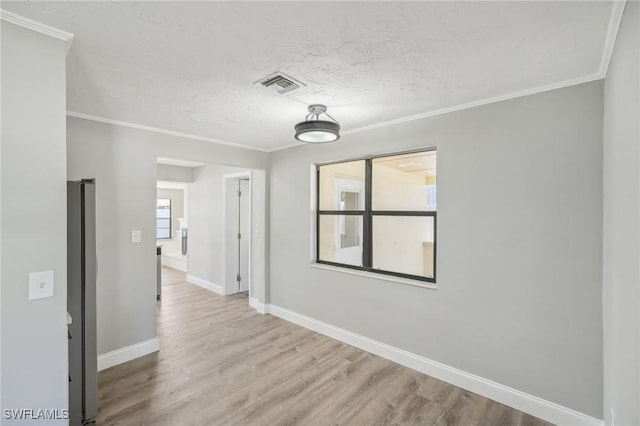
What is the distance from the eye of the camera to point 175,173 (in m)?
6.13

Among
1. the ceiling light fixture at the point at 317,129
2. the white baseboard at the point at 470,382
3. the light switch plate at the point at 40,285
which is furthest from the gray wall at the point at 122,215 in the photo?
the white baseboard at the point at 470,382

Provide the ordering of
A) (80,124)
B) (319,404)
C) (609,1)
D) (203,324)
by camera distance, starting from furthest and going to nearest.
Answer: (203,324), (80,124), (319,404), (609,1)

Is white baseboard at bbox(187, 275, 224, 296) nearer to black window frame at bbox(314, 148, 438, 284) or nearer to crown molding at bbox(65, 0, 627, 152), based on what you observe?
black window frame at bbox(314, 148, 438, 284)

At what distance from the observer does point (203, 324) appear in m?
4.12

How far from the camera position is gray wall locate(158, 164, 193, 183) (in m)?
5.98

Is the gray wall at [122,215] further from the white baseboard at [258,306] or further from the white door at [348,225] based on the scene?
the white door at [348,225]

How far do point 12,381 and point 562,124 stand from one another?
355 cm

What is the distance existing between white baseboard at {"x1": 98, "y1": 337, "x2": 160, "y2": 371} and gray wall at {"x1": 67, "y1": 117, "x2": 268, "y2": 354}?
5cm

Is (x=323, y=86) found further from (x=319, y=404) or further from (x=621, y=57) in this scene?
(x=319, y=404)

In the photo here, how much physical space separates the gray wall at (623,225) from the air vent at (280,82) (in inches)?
66.7

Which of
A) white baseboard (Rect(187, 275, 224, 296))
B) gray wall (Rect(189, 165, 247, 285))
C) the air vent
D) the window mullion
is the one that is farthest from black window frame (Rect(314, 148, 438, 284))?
white baseboard (Rect(187, 275, 224, 296))

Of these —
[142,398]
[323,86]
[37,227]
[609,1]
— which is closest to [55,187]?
[37,227]

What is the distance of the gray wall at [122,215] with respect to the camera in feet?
9.65

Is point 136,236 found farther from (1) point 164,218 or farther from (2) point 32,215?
(1) point 164,218
